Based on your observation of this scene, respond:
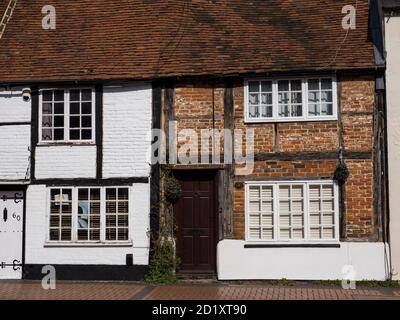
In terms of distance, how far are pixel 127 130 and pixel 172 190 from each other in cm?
172

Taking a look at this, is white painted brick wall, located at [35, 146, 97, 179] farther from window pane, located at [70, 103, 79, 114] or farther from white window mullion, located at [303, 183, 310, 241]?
white window mullion, located at [303, 183, 310, 241]

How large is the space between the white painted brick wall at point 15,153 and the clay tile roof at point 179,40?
1224 millimetres

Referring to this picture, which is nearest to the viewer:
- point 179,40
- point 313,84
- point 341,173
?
point 341,173

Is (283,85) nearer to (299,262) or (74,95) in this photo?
(299,262)

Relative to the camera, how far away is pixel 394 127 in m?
12.8

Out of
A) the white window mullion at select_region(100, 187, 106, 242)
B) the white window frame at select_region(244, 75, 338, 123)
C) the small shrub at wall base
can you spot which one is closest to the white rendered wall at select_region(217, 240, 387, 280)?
the small shrub at wall base

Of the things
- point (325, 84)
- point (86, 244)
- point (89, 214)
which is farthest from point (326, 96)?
point (86, 244)

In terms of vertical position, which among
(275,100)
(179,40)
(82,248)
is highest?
(179,40)

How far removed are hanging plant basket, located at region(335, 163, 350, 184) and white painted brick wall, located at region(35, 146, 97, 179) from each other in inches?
210

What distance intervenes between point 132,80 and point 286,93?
11.3 feet

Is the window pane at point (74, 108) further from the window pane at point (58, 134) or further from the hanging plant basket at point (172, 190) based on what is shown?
the hanging plant basket at point (172, 190)

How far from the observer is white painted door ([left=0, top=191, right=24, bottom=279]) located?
1381 cm

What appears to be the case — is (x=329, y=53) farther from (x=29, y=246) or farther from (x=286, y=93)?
(x=29, y=246)

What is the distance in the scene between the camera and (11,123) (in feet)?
46.0
